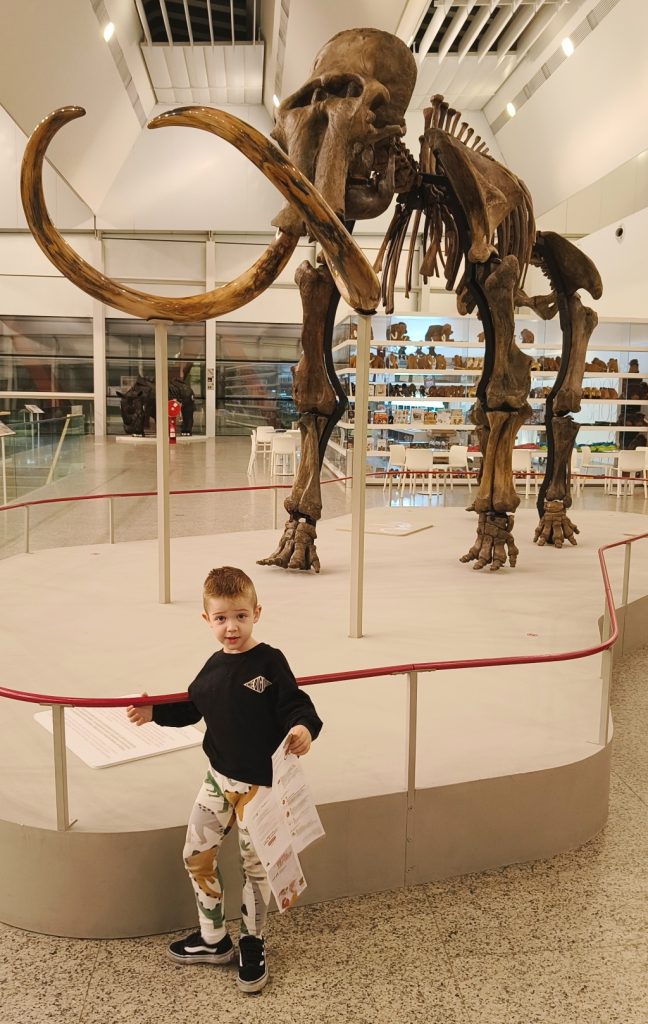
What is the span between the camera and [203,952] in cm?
239

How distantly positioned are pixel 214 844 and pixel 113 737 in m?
0.97

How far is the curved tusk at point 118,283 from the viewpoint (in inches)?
162

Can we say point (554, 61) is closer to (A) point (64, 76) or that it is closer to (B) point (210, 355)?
(A) point (64, 76)

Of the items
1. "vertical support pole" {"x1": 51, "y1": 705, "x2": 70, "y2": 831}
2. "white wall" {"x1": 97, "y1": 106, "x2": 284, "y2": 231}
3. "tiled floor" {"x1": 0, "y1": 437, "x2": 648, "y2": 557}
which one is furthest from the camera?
"white wall" {"x1": 97, "y1": 106, "x2": 284, "y2": 231}

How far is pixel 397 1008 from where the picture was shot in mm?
2232

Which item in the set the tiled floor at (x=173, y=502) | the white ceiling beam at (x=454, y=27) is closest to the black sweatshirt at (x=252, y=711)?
the tiled floor at (x=173, y=502)

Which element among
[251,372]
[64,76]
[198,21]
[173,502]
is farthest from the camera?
[251,372]

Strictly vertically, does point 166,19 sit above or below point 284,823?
above

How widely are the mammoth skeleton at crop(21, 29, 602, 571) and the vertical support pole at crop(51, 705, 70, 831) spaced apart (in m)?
2.34

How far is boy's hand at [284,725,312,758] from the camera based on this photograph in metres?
2.26

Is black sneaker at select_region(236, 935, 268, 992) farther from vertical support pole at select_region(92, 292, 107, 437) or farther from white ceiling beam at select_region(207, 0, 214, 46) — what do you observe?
vertical support pole at select_region(92, 292, 107, 437)

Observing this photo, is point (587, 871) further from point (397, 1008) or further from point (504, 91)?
point (504, 91)

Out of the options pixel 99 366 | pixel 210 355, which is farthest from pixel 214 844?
pixel 99 366

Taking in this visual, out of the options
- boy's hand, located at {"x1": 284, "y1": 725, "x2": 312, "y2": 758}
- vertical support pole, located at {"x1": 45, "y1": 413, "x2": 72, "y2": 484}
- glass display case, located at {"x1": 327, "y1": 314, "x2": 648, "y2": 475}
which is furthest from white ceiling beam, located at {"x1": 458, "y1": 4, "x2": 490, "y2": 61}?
boy's hand, located at {"x1": 284, "y1": 725, "x2": 312, "y2": 758}
